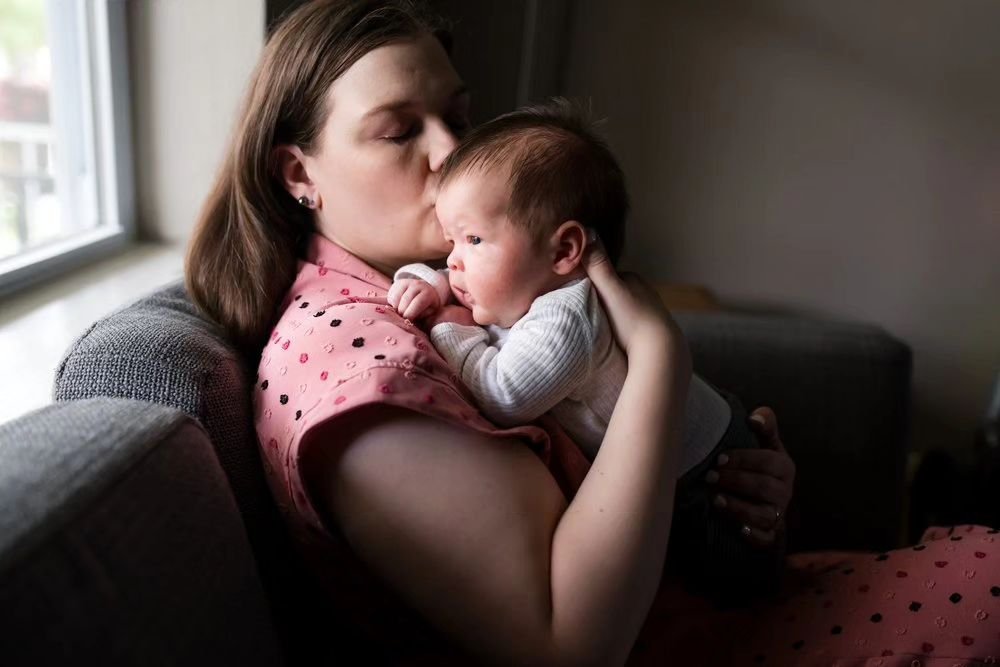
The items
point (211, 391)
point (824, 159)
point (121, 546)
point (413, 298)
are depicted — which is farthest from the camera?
point (824, 159)

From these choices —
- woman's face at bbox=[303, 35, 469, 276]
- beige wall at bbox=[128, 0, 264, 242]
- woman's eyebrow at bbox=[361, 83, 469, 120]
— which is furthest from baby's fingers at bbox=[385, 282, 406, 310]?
beige wall at bbox=[128, 0, 264, 242]

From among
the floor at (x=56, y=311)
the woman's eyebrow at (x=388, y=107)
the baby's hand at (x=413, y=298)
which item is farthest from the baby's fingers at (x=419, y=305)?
the floor at (x=56, y=311)

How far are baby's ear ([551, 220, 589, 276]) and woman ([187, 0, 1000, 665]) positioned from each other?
3 centimetres

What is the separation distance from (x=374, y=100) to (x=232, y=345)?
0.33 m

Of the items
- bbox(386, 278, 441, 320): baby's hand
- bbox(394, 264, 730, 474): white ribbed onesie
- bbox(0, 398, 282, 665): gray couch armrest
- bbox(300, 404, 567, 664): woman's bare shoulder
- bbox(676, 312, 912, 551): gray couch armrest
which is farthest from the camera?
bbox(676, 312, 912, 551): gray couch armrest

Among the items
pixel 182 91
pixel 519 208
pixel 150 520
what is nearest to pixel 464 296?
pixel 519 208

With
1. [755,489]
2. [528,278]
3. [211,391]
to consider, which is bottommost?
[755,489]

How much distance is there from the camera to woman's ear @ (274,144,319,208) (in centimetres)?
105

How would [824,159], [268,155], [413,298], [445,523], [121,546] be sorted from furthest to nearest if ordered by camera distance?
[824,159] → [268,155] → [413,298] → [445,523] → [121,546]

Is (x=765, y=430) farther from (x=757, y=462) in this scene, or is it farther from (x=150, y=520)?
(x=150, y=520)

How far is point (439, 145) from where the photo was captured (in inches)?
39.6

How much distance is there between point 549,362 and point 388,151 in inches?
14.4

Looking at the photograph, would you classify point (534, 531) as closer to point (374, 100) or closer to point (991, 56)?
point (374, 100)

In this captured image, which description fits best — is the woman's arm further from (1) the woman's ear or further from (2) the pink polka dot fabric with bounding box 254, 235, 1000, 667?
(1) the woman's ear
